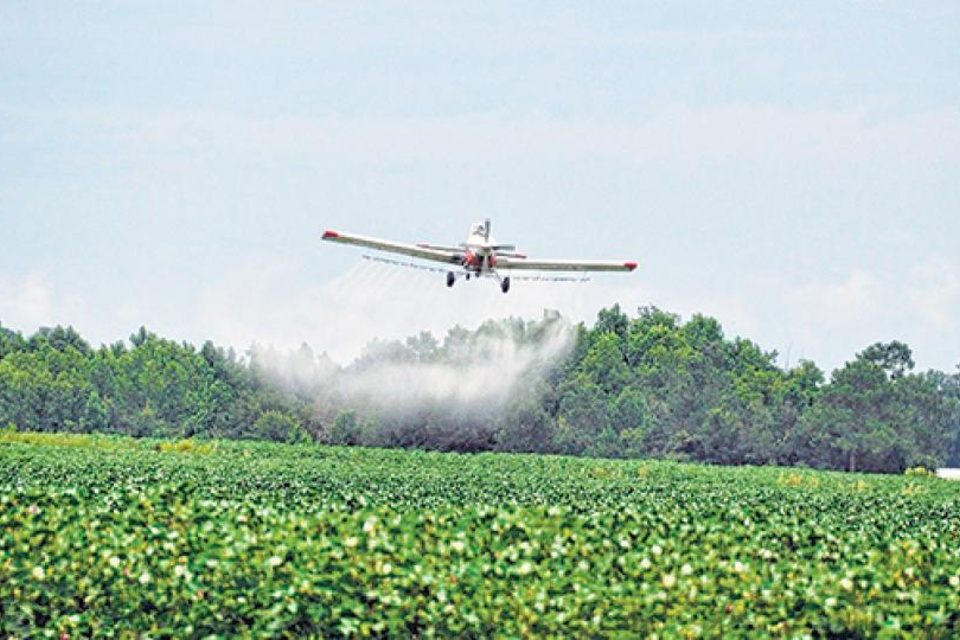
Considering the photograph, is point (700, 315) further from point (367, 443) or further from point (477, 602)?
point (477, 602)

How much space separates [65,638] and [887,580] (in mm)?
7062

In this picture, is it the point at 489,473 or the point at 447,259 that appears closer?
the point at 489,473

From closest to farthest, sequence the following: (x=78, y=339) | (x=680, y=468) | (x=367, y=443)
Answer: (x=680, y=468) < (x=367, y=443) < (x=78, y=339)

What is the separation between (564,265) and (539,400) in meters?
42.1

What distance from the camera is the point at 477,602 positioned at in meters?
12.2

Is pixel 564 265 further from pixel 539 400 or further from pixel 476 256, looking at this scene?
pixel 539 400

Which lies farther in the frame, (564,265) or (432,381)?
(432,381)

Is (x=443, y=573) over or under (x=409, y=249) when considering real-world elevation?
under

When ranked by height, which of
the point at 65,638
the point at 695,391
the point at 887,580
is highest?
the point at 695,391

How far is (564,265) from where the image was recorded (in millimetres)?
54156

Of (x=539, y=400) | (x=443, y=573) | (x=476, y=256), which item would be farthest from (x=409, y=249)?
(x=539, y=400)

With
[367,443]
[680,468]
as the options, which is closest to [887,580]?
[680,468]

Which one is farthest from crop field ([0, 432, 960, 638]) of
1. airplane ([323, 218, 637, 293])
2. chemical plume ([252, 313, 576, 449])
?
chemical plume ([252, 313, 576, 449])

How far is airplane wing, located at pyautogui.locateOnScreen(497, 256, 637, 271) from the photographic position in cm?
4961
